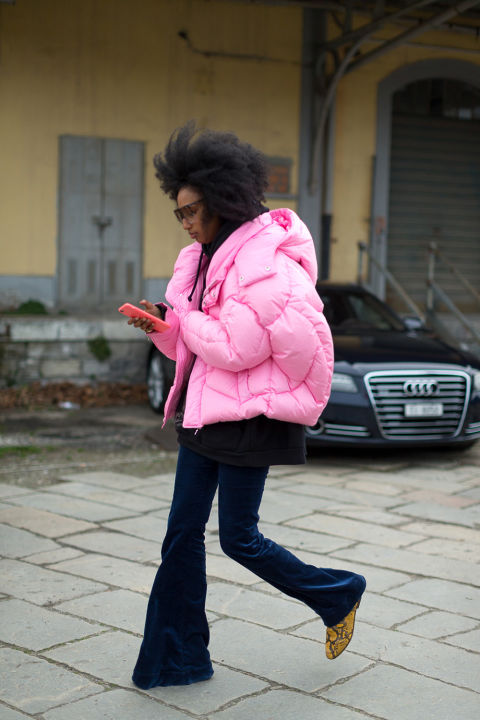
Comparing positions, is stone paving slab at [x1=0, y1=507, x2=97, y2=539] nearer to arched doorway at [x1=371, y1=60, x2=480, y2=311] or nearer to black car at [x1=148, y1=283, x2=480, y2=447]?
black car at [x1=148, y1=283, x2=480, y2=447]

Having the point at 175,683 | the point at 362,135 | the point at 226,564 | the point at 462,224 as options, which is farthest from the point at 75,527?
the point at 462,224

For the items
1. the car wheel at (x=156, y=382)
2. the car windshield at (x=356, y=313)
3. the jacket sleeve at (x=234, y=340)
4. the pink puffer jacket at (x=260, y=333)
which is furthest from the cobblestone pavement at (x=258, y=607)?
the car wheel at (x=156, y=382)

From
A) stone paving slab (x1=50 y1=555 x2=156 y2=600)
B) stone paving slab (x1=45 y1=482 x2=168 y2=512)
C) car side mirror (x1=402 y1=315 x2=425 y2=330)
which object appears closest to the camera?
stone paving slab (x1=50 y1=555 x2=156 y2=600)

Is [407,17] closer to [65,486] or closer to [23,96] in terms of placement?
[23,96]

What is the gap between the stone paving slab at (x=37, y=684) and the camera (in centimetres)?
325

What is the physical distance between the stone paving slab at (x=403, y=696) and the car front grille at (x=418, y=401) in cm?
407

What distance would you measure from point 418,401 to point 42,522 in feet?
10.8

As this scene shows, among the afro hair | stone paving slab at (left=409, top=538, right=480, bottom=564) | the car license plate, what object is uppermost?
the afro hair

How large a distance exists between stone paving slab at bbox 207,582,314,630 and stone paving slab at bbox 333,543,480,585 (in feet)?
2.59

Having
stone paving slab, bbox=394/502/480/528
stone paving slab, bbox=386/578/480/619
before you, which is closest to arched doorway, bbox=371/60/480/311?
stone paving slab, bbox=394/502/480/528

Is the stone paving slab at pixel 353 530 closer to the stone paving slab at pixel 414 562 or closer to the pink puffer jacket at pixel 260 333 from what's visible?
the stone paving slab at pixel 414 562

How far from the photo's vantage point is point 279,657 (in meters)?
3.69

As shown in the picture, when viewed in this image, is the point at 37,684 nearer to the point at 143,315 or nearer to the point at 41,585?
the point at 41,585

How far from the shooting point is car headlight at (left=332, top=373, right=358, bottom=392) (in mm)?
7562
